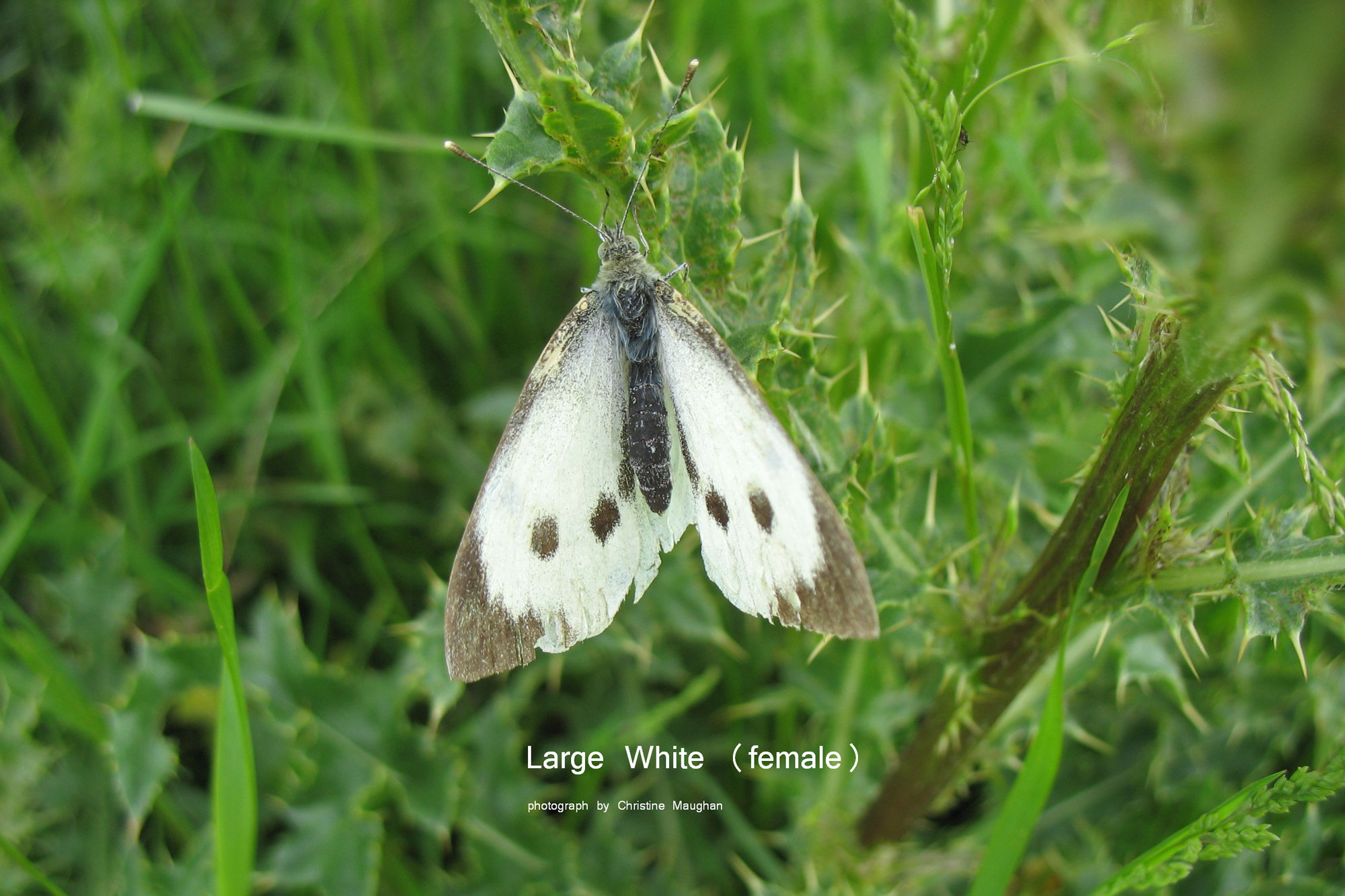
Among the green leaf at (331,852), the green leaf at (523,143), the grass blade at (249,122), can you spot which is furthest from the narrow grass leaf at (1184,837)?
the grass blade at (249,122)

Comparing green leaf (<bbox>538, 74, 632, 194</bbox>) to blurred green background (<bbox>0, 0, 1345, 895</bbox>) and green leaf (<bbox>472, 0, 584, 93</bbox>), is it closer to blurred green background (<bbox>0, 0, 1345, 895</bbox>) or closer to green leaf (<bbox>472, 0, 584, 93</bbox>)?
green leaf (<bbox>472, 0, 584, 93</bbox>)

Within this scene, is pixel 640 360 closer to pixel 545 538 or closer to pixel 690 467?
pixel 690 467

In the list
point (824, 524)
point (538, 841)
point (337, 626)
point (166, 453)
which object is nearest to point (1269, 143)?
point (824, 524)

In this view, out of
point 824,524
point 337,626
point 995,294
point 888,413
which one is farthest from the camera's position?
point 337,626

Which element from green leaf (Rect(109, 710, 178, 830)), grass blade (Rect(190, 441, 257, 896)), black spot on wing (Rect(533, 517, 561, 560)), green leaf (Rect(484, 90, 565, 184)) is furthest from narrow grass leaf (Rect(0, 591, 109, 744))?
green leaf (Rect(484, 90, 565, 184))

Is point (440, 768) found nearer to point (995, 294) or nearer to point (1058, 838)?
point (1058, 838)

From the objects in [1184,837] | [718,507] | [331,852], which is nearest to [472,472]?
[331,852]

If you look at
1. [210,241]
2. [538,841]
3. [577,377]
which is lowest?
[538,841]

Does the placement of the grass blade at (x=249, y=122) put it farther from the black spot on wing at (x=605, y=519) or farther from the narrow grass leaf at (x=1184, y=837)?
the narrow grass leaf at (x=1184, y=837)
